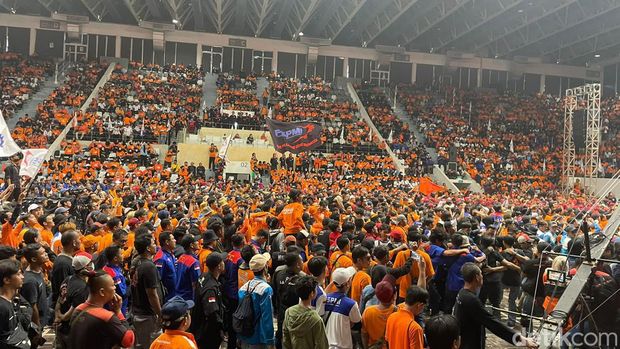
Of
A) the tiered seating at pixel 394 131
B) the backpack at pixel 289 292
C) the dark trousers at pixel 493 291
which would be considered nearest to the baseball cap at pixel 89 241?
the backpack at pixel 289 292

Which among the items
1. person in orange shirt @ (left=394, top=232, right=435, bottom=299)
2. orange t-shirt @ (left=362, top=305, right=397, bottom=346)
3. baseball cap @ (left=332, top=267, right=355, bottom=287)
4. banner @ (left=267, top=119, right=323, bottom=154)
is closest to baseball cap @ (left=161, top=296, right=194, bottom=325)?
baseball cap @ (left=332, top=267, right=355, bottom=287)

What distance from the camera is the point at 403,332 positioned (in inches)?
155

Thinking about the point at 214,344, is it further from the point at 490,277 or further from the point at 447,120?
the point at 447,120

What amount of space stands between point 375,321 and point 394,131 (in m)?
28.3

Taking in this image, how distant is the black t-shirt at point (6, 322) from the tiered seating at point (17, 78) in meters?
27.2

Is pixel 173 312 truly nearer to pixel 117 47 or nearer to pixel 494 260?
pixel 494 260

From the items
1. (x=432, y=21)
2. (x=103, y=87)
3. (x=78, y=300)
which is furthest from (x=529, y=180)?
(x=78, y=300)

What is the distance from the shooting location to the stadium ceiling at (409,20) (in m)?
31.0

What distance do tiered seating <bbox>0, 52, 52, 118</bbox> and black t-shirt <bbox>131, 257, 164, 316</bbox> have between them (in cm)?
2651

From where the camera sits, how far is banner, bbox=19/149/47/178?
521 inches

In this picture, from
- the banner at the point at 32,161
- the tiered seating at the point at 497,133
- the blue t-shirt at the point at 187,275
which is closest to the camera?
the blue t-shirt at the point at 187,275

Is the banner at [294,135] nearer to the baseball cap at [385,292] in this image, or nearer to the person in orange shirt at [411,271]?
the person in orange shirt at [411,271]

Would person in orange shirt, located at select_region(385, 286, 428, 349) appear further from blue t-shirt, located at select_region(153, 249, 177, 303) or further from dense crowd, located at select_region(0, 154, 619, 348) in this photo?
blue t-shirt, located at select_region(153, 249, 177, 303)

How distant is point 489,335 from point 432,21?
3048cm
